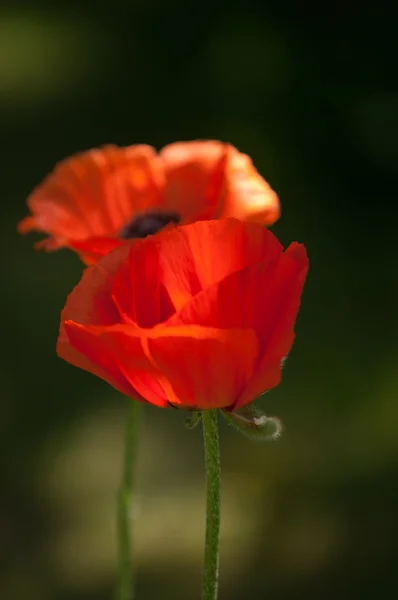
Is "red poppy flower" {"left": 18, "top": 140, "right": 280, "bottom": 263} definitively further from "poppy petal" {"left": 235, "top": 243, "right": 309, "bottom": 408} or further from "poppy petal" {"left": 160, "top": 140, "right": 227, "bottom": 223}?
"poppy petal" {"left": 235, "top": 243, "right": 309, "bottom": 408}

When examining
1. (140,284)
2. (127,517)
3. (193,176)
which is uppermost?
(193,176)

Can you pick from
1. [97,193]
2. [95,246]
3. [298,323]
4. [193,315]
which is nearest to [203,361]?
[193,315]

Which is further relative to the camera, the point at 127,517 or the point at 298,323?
the point at 298,323

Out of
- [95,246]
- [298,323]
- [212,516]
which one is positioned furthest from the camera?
[298,323]

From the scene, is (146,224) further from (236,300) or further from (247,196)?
(236,300)

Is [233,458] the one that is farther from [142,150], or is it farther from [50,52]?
[50,52]

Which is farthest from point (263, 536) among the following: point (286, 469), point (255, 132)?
point (255, 132)
